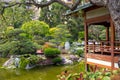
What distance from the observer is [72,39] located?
26.2m

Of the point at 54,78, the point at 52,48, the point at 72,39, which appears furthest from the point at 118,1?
the point at 72,39

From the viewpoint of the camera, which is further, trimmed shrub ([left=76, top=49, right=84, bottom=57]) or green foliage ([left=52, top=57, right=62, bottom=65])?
trimmed shrub ([left=76, top=49, right=84, bottom=57])

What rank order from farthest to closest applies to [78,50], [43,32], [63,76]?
[43,32]
[78,50]
[63,76]

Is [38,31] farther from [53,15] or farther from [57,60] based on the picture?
[53,15]

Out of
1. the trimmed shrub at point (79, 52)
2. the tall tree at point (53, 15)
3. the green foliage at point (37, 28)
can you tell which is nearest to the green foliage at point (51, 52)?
the trimmed shrub at point (79, 52)

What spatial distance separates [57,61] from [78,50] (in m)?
3.34

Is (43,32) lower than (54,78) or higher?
higher

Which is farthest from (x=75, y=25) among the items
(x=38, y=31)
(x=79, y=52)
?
(x=79, y=52)

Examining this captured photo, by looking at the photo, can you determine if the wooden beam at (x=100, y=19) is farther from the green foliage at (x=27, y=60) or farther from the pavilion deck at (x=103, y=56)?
the green foliage at (x=27, y=60)

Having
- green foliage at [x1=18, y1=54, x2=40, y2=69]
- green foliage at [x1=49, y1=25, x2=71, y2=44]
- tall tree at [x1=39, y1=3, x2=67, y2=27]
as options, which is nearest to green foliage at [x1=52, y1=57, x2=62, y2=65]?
green foliage at [x1=18, y1=54, x2=40, y2=69]

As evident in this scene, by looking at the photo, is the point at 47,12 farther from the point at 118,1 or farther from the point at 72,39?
the point at 118,1

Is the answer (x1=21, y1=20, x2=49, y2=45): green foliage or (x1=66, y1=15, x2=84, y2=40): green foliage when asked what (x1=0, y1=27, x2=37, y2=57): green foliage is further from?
(x1=66, y1=15, x2=84, y2=40): green foliage

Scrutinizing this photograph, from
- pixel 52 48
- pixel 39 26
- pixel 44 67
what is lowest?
pixel 44 67

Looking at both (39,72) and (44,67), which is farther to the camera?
(44,67)
